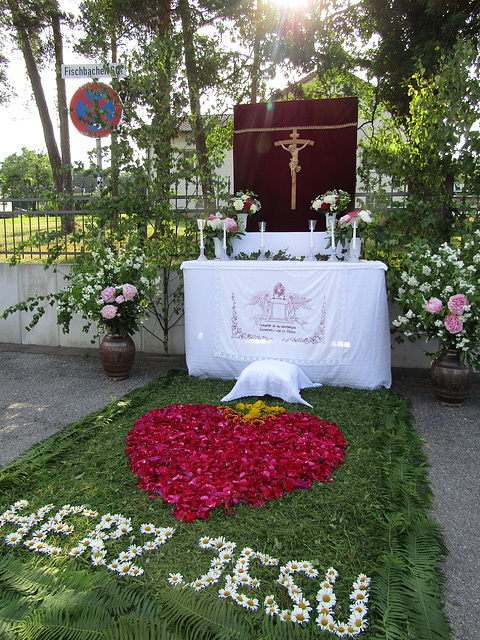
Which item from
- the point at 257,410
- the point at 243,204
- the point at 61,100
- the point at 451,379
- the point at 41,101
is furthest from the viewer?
the point at 61,100

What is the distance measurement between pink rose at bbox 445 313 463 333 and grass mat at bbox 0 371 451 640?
911 millimetres

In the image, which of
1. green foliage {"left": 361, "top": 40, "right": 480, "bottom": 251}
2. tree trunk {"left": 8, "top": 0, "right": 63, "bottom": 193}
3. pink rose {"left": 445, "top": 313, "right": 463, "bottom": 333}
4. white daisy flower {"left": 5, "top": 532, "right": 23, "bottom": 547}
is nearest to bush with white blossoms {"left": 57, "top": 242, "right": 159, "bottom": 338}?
green foliage {"left": 361, "top": 40, "right": 480, "bottom": 251}

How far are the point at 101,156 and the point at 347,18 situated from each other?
6.43m

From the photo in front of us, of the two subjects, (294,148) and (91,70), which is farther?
(294,148)

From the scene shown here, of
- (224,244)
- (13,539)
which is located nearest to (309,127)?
(224,244)

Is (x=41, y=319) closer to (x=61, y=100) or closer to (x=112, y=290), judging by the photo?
(x=112, y=290)

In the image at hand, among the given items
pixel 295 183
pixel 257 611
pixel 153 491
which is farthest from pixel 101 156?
pixel 257 611

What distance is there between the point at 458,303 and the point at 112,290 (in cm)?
302

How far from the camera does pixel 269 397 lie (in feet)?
13.5

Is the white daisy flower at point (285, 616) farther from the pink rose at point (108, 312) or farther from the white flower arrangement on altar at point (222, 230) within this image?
the white flower arrangement on altar at point (222, 230)

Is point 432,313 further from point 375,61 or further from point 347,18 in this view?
point 347,18

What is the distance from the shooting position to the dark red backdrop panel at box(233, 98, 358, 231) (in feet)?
17.4

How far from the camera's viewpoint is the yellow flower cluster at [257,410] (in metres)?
3.55

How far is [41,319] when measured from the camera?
6.26 m
